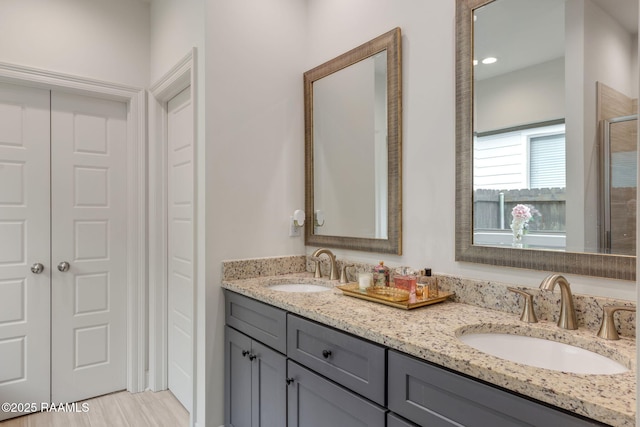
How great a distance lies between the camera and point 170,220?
8.91 ft

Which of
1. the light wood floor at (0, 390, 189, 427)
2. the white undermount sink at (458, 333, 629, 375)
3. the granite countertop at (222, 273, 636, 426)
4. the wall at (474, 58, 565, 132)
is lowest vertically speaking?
the light wood floor at (0, 390, 189, 427)

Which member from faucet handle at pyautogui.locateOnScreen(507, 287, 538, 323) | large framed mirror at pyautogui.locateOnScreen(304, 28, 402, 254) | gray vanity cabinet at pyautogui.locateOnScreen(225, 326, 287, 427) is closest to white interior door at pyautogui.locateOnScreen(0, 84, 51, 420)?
gray vanity cabinet at pyautogui.locateOnScreen(225, 326, 287, 427)

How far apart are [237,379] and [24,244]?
5.38 feet

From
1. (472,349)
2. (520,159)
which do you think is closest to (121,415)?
(472,349)

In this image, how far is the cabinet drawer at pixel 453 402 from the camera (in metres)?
0.85

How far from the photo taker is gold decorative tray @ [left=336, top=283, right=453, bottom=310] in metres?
1.50

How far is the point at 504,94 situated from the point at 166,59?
6.85 feet

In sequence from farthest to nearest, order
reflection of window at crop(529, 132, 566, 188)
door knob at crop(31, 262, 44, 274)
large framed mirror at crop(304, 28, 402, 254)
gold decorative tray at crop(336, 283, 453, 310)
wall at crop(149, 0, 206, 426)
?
door knob at crop(31, 262, 44, 274), wall at crop(149, 0, 206, 426), large framed mirror at crop(304, 28, 402, 254), gold decorative tray at crop(336, 283, 453, 310), reflection of window at crop(529, 132, 566, 188)

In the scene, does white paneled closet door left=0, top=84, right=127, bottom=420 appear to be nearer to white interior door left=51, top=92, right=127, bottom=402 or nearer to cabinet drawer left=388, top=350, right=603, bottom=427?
white interior door left=51, top=92, right=127, bottom=402

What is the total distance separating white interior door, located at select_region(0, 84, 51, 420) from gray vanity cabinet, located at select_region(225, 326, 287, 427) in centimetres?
135

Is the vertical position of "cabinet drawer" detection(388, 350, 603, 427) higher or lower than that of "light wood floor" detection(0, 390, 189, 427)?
higher

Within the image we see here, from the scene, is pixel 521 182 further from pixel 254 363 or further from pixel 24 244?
pixel 24 244

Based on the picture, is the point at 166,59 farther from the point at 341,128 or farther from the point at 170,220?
the point at 341,128

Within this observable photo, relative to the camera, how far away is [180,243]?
8.35 feet
